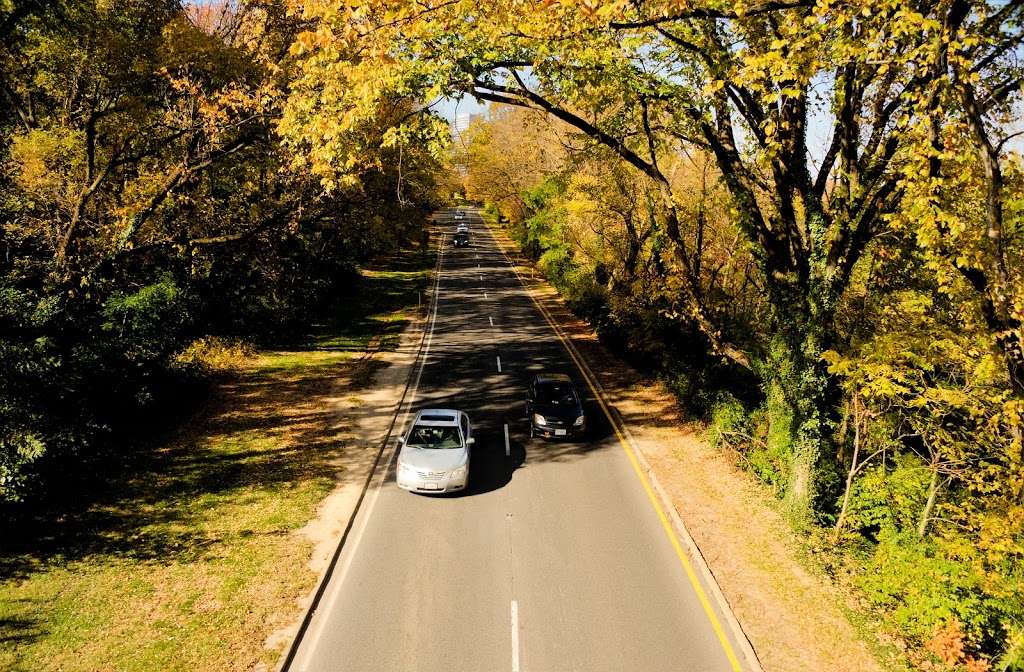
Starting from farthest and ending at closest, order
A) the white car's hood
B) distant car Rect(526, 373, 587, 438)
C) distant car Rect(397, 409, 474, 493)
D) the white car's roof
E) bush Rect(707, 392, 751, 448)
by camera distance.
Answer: distant car Rect(526, 373, 587, 438) → bush Rect(707, 392, 751, 448) → the white car's roof → the white car's hood → distant car Rect(397, 409, 474, 493)

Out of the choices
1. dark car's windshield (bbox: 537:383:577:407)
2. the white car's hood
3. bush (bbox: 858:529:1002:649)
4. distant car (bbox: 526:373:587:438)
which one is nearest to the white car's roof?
the white car's hood

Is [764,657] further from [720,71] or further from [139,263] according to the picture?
[139,263]

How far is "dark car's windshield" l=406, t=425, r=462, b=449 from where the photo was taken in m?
16.0

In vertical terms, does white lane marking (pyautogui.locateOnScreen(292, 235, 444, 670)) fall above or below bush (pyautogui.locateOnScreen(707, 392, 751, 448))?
below

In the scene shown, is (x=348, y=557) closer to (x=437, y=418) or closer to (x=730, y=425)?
(x=437, y=418)

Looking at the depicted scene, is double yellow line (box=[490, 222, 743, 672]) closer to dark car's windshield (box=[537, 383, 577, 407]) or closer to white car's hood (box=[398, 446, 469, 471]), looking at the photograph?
dark car's windshield (box=[537, 383, 577, 407])

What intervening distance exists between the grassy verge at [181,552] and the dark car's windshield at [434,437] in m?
2.34

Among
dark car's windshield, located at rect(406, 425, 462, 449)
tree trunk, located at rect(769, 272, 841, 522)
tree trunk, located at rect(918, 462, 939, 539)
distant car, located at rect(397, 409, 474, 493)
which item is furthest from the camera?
dark car's windshield, located at rect(406, 425, 462, 449)

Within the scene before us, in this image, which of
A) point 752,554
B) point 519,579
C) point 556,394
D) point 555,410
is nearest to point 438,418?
point 555,410

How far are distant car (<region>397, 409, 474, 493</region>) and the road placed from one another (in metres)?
0.42

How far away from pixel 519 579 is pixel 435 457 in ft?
14.4

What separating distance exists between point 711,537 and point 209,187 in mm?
20756

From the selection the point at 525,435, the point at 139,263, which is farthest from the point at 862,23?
the point at 139,263

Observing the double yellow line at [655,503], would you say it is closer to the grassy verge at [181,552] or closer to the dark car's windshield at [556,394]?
the dark car's windshield at [556,394]
